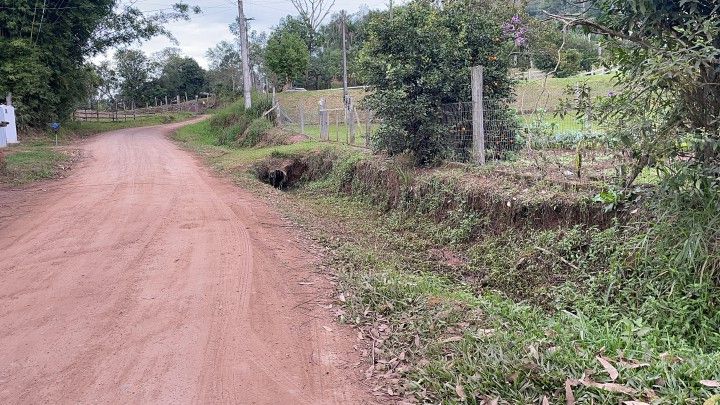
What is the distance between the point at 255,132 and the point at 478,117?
46.2 feet

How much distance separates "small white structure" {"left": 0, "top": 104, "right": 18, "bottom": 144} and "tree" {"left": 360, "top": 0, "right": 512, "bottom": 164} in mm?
15810

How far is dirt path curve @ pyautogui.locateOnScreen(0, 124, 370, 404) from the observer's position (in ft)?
11.5

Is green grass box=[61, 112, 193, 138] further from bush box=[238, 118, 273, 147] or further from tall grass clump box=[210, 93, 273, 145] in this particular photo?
bush box=[238, 118, 273, 147]

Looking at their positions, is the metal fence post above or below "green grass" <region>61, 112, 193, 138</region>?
below

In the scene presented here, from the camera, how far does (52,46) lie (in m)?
23.2

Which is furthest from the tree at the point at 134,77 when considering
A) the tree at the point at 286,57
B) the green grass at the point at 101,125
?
the tree at the point at 286,57

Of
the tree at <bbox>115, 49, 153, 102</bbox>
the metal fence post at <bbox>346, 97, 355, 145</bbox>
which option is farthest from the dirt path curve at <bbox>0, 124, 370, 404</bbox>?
the tree at <bbox>115, 49, 153, 102</bbox>

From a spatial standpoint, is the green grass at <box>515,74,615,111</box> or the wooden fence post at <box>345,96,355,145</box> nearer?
the green grass at <box>515,74,615,111</box>

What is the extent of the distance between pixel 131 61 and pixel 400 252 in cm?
5176

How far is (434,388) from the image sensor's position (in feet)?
11.3

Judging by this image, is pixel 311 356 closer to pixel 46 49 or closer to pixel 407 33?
pixel 407 33

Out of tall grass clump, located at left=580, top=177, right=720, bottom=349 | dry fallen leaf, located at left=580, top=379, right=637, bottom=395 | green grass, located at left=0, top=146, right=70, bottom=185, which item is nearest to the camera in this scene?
dry fallen leaf, located at left=580, top=379, right=637, bottom=395

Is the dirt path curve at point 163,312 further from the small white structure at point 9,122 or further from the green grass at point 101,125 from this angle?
the green grass at point 101,125

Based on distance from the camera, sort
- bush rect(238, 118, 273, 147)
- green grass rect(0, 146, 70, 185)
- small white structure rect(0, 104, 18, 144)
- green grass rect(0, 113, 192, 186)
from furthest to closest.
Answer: bush rect(238, 118, 273, 147)
small white structure rect(0, 104, 18, 144)
green grass rect(0, 113, 192, 186)
green grass rect(0, 146, 70, 185)
